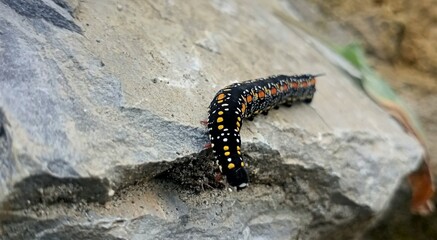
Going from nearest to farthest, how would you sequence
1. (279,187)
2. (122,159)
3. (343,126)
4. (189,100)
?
(122,159), (189,100), (279,187), (343,126)

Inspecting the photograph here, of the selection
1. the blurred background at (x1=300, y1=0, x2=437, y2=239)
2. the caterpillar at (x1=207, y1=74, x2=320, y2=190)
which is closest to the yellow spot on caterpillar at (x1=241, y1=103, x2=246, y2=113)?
the caterpillar at (x1=207, y1=74, x2=320, y2=190)

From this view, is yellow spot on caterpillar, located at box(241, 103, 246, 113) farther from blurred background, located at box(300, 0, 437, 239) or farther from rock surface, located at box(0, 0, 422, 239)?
blurred background, located at box(300, 0, 437, 239)

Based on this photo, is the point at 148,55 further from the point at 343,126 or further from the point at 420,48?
the point at 420,48

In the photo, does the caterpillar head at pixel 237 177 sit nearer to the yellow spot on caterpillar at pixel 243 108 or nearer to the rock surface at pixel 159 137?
the rock surface at pixel 159 137

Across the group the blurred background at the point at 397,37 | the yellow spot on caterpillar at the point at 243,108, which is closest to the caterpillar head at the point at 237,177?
the yellow spot on caterpillar at the point at 243,108

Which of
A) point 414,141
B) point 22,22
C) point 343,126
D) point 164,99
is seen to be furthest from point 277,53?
point 22,22
